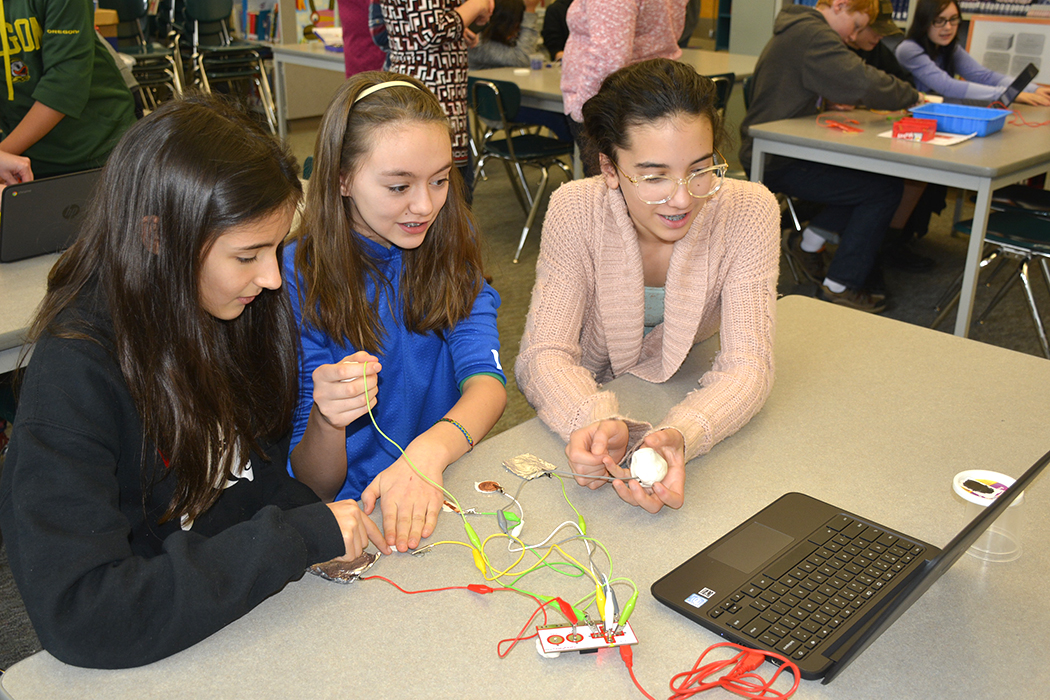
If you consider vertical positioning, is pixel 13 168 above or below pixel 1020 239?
above

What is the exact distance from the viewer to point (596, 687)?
83 cm

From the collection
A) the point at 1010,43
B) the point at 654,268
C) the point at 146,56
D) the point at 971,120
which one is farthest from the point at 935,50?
the point at 146,56

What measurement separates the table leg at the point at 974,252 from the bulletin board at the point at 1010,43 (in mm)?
2666

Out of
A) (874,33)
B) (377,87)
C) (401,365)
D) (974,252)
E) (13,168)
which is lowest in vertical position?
(974,252)

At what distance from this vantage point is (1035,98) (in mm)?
3715

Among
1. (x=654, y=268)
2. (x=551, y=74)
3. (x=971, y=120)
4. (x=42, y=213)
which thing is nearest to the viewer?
(x=654, y=268)

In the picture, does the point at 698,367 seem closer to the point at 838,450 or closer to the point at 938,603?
the point at 838,450

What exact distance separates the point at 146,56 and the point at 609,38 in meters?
3.71

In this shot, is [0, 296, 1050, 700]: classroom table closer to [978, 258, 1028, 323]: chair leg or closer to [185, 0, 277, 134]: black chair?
[978, 258, 1028, 323]: chair leg

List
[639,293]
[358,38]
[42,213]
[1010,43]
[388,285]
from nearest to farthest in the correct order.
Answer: [388,285]
[639,293]
[42,213]
[358,38]
[1010,43]

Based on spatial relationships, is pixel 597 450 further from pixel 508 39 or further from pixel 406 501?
pixel 508 39

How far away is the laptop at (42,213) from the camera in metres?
1.81

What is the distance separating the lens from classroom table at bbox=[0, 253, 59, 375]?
1.57 metres

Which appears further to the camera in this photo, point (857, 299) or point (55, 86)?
point (857, 299)
